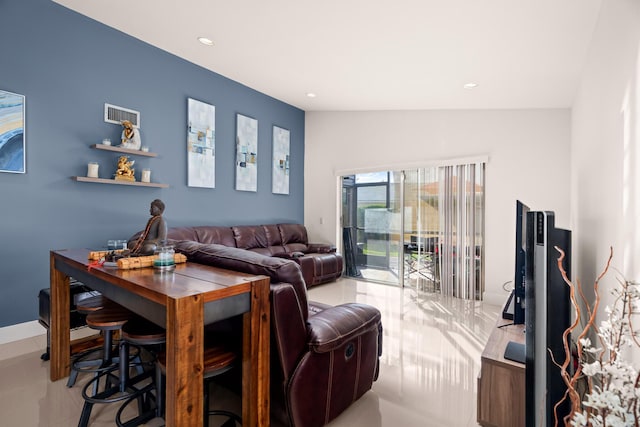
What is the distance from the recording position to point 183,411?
1182 millimetres

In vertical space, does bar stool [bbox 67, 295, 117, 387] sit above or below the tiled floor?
above

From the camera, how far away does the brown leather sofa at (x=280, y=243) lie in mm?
4436

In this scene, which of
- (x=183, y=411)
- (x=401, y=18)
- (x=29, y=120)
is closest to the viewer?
(x=183, y=411)

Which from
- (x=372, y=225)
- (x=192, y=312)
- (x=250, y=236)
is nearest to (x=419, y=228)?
(x=372, y=225)

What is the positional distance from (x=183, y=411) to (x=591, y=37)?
11.0ft

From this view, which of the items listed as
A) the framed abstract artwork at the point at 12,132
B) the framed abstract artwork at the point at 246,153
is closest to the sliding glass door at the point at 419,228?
the framed abstract artwork at the point at 246,153

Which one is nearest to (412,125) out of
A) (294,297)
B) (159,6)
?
(159,6)

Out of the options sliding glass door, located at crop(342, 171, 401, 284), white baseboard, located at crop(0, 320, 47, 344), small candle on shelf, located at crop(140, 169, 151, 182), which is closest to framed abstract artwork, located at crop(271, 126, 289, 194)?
sliding glass door, located at crop(342, 171, 401, 284)

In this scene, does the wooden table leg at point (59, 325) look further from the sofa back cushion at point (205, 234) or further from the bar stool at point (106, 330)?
the sofa back cushion at point (205, 234)

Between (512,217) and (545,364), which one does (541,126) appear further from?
(545,364)

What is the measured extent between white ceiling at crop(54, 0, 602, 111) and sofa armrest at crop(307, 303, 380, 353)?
7.39 feet

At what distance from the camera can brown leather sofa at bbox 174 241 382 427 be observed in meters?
1.56

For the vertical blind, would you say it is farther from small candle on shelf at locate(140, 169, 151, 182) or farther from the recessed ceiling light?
small candle on shelf at locate(140, 169, 151, 182)

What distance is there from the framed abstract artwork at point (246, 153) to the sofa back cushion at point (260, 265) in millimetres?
3321
